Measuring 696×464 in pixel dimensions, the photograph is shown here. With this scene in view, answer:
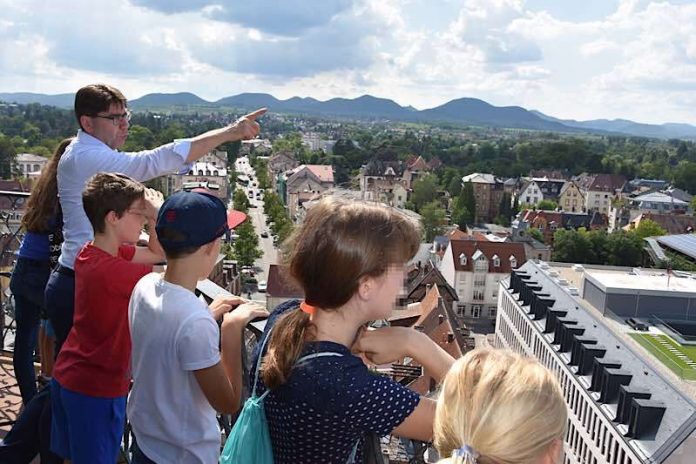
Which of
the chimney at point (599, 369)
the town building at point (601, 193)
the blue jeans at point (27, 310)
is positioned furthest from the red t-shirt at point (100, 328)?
the town building at point (601, 193)

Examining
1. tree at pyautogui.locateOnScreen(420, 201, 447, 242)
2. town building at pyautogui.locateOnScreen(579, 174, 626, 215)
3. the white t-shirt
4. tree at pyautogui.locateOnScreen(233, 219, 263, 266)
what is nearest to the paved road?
tree at pyautogui.locateOnScreen(233, 219, 263, 266)

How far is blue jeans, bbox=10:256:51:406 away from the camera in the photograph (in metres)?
3.96

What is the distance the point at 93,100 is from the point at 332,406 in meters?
2.41

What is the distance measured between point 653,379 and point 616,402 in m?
1.34

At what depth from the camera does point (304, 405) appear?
1940mm

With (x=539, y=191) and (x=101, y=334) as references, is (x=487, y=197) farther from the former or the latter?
(x=101, y=334)

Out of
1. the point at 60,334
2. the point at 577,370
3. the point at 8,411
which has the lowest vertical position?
the point at 577,370

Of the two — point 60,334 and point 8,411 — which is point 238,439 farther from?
point 8,411

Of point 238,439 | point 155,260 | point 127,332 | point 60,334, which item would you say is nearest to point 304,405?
point 238,439

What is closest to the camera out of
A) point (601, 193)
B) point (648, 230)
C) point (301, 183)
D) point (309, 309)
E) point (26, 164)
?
point (309, 309)

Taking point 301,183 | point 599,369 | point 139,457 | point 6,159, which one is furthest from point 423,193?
point 139,457

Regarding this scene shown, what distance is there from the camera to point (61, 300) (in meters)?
3.44

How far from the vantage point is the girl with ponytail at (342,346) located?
190 cm

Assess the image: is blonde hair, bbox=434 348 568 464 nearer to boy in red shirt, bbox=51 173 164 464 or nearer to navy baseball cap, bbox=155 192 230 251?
navy baseball cap, bbox=155 192 230 251
